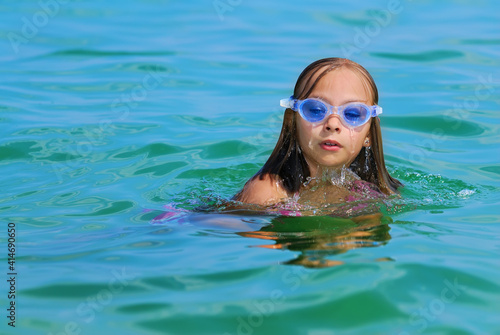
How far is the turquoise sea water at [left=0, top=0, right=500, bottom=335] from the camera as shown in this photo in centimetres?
378

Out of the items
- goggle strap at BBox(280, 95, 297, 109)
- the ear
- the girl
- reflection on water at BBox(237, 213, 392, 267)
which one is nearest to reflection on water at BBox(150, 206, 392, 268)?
reflection on water at BBox(237, 213, 392, 267)

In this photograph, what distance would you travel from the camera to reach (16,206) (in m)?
5.87

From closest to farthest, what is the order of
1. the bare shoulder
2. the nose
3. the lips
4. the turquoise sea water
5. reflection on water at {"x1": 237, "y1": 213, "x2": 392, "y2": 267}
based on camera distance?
the turquoise sea water, reflection on water at {"x1": 237, "y1": 213, "x2": 392, "y2": 267}, the nose, the lips, the bare shoulder

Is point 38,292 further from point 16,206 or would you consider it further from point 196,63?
point 196,63

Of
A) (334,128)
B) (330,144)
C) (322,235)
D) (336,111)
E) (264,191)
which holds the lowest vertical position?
(322,235)

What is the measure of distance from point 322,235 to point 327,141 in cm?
75

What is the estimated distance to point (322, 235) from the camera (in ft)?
15.4

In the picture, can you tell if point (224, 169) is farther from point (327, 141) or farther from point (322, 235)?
point (322, 235)

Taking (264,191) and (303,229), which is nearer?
(303,229)

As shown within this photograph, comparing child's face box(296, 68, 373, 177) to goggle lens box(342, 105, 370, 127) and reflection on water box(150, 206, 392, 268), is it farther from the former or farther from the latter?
reflection on water box(150, 206, 392, 268)

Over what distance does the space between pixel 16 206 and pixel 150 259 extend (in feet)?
6.11

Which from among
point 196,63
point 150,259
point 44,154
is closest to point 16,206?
point 44,154

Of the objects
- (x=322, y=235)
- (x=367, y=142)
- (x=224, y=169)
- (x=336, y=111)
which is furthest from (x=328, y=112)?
(x=224, y=169)

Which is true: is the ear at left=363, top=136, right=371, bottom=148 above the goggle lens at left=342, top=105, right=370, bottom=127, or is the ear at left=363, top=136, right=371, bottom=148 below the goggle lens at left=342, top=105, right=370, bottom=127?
below
